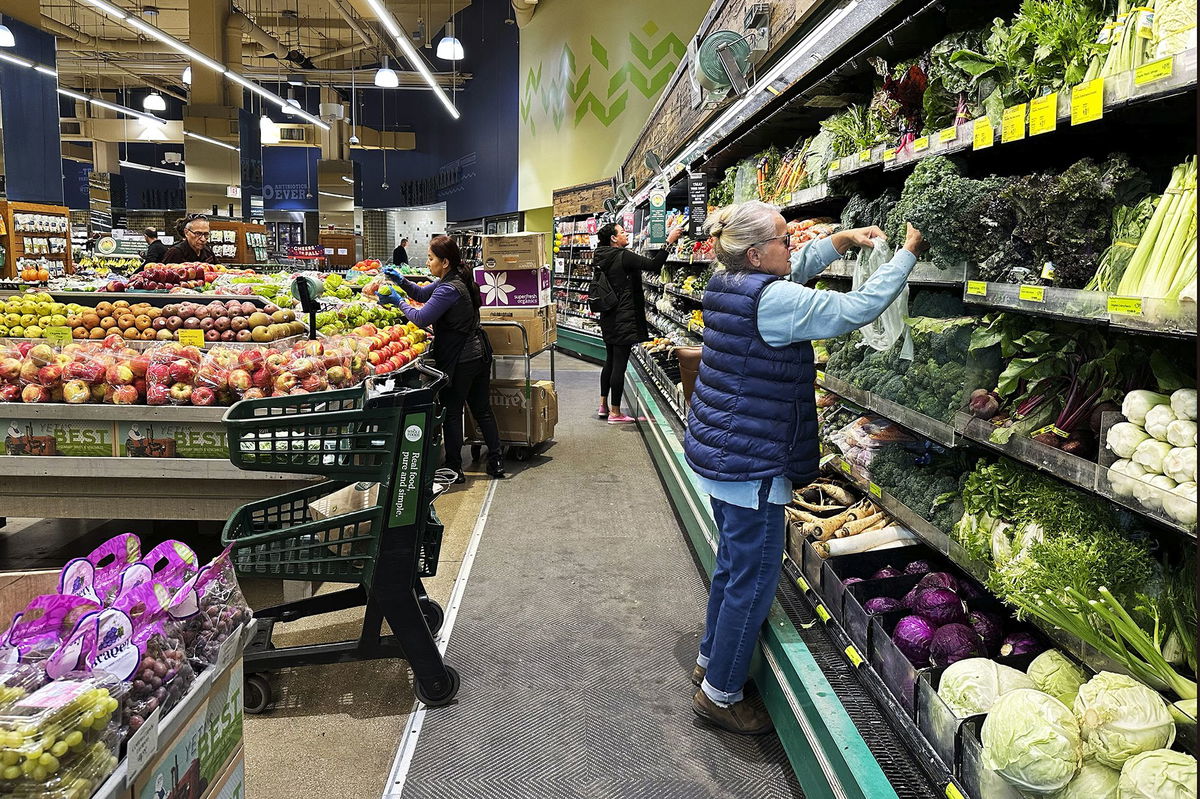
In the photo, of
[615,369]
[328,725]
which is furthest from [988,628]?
[615,369]

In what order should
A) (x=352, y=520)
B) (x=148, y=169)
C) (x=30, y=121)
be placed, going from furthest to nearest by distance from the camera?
(x=148, y=169)
(x=30, y=121)
(x=352, y=520)

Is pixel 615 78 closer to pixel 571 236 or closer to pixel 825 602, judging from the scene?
pixel 571 236

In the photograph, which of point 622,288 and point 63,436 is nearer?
point 63,436

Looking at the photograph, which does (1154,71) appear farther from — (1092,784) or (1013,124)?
(1092,784)

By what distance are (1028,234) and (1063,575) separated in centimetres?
76

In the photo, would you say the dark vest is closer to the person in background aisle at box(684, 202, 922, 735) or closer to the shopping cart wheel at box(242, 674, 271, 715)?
the person in background aisle at box(684, 202, 922, 735)

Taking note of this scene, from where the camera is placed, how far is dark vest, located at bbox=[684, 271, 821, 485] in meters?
2.62

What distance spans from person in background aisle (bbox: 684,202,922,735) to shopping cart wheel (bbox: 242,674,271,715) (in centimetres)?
152

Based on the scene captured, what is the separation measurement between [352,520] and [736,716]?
55.7 inches

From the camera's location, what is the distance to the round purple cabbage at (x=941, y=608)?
2.36 metres

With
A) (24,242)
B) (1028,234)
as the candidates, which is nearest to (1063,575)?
(1028,234)

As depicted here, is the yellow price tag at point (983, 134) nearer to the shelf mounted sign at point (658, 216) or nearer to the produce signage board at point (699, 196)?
the produce signage board at point (699, 196)

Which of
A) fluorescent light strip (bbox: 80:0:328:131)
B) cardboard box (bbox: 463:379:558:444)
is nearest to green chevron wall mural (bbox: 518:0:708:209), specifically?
fluorescent light strip (bbox: 80:0:328:131)

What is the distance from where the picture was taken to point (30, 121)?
1250 centimetres
